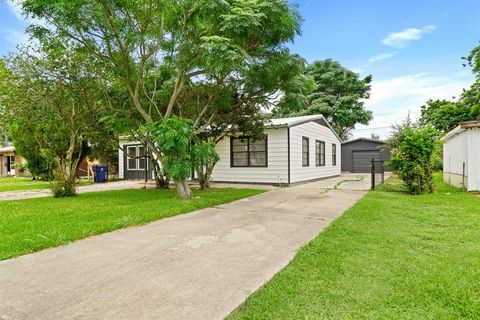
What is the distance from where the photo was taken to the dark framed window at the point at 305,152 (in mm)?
14227

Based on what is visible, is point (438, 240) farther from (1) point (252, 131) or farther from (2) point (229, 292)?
(1) point (252, 131)

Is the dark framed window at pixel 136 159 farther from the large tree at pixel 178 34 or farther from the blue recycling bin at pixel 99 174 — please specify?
the large tree at pixel 178 34

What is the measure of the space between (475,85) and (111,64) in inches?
1016

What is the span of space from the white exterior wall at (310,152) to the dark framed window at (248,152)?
4.21 feet

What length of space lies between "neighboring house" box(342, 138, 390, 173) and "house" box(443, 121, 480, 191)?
38.9 feet

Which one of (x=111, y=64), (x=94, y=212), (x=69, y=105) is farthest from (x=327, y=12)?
(x=94, y=212)

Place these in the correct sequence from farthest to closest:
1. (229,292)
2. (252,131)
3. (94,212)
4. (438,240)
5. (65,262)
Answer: (252,131) < (94,212) < (438,240) < (65,262) < (229,292)

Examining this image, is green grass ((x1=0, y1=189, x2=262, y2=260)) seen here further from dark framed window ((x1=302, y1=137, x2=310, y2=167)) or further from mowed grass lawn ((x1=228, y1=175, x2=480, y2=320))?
dark framed window ((x1=302, y1=137, x2=310, y2=167))

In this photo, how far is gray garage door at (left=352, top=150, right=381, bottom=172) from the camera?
23.4 meters

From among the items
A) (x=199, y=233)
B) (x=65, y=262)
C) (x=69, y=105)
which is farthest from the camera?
(x=69, y=105)

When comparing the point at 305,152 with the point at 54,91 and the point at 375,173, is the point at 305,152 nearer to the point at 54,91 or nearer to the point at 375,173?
the point at 375,173

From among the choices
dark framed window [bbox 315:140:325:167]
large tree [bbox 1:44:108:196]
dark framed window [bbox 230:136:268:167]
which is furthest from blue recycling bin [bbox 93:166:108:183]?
dark framed window [bbox 315:140:325:167]

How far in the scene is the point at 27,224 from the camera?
5406mm

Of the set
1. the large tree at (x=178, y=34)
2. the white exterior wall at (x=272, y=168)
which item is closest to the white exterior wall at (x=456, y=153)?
the white exterior wall at (x=272, y=168)
